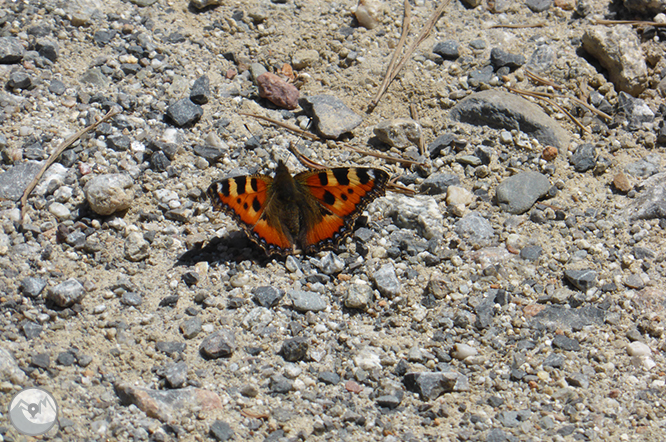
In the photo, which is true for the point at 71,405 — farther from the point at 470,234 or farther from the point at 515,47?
the point at 515,47

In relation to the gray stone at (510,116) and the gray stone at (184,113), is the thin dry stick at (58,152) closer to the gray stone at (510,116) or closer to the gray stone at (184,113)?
the gray stone at (184,113)

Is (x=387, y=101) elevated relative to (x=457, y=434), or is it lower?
elevated

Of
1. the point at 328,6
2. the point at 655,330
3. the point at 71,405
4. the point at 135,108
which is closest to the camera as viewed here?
the point at 71,405

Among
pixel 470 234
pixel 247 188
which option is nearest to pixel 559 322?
pixel 470 234

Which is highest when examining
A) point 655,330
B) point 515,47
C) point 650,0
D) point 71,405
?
point 650,0

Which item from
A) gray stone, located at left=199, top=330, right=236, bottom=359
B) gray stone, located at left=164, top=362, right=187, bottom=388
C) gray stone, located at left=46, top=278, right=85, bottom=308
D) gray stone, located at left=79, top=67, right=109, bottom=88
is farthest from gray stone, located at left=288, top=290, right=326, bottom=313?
gray stone, located at left=79, top=67, right=109, bottom=88

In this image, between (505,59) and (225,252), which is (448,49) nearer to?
(505,59)
